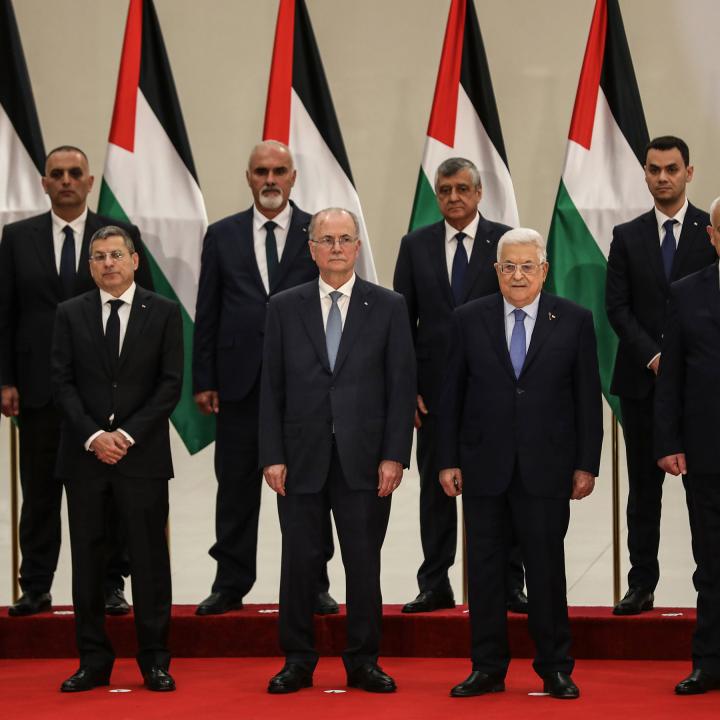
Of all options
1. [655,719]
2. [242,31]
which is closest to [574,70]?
[242,31]

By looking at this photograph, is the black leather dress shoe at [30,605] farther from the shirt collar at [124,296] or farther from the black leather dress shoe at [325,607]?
the shirt collar at [124,296]

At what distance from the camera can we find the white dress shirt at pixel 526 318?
4.23 m

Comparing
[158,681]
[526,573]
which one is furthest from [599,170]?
[158,681]

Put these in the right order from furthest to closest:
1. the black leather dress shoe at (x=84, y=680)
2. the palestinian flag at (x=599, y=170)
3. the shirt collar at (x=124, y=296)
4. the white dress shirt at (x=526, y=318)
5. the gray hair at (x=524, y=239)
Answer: the palestinian flag at (x=599, y=170)
the shirt collar at (x=124, y=296)
the black leather dress shoe at (x=84, y=680)
the white dress shirt at (x=526, y=318)
the gray hair at (x=524, y=239)

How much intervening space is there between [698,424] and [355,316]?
1035mm

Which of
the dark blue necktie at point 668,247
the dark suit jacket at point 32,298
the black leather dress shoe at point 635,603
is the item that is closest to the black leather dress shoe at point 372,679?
the black leather dress shoe at point 635,603

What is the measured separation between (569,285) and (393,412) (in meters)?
1.51

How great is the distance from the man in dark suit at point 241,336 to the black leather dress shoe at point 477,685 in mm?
806

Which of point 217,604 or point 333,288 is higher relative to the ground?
point 333,288

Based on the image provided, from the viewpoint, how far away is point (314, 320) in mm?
4367

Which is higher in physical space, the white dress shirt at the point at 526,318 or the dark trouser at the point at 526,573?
the white dress shirt at the point at 526,318

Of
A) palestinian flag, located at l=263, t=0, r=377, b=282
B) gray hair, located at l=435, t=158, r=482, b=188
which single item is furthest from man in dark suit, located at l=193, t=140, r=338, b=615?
palestinian flag, located at l=263, t=0, r=377, b=282

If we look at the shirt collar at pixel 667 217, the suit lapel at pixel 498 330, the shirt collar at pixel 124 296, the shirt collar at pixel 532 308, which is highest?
the shirt collar at pixel 667 217

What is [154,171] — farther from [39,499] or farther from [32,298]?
[39,499]
